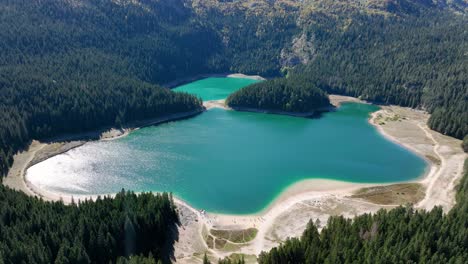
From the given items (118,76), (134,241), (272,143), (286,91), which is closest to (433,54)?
(286,91)

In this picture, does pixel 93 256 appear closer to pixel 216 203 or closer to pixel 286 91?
pixel 216 203

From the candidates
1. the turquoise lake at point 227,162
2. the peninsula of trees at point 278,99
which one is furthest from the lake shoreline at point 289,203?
the peninsula of trees at point 278,99

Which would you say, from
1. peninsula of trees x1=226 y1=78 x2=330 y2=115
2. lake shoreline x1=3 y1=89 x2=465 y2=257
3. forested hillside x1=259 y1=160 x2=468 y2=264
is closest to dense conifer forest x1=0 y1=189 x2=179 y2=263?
lake shoreline x1=3 y1=89 x2=465 y2=257

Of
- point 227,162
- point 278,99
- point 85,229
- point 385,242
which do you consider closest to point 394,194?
point 385,242

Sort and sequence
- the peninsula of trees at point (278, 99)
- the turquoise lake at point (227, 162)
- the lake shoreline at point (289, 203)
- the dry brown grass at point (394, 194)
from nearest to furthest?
the lake shoreline at point (289, 203) → the dry brown grass at point (394, 194) → the turquoise lake at point (227, 162) → the peninsula of trees at point (278, 99)

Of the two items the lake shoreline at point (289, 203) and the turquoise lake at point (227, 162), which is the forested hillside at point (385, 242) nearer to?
the lake shoreline at point (289, 203)

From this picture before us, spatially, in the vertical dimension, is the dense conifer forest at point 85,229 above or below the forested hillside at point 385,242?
below

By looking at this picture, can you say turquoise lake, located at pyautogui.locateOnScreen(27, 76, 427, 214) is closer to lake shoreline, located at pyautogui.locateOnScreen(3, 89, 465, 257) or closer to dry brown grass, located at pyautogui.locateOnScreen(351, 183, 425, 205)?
lake shoreline, located at pyautogui.locateOnScreen(3, 89, 465, 257)
